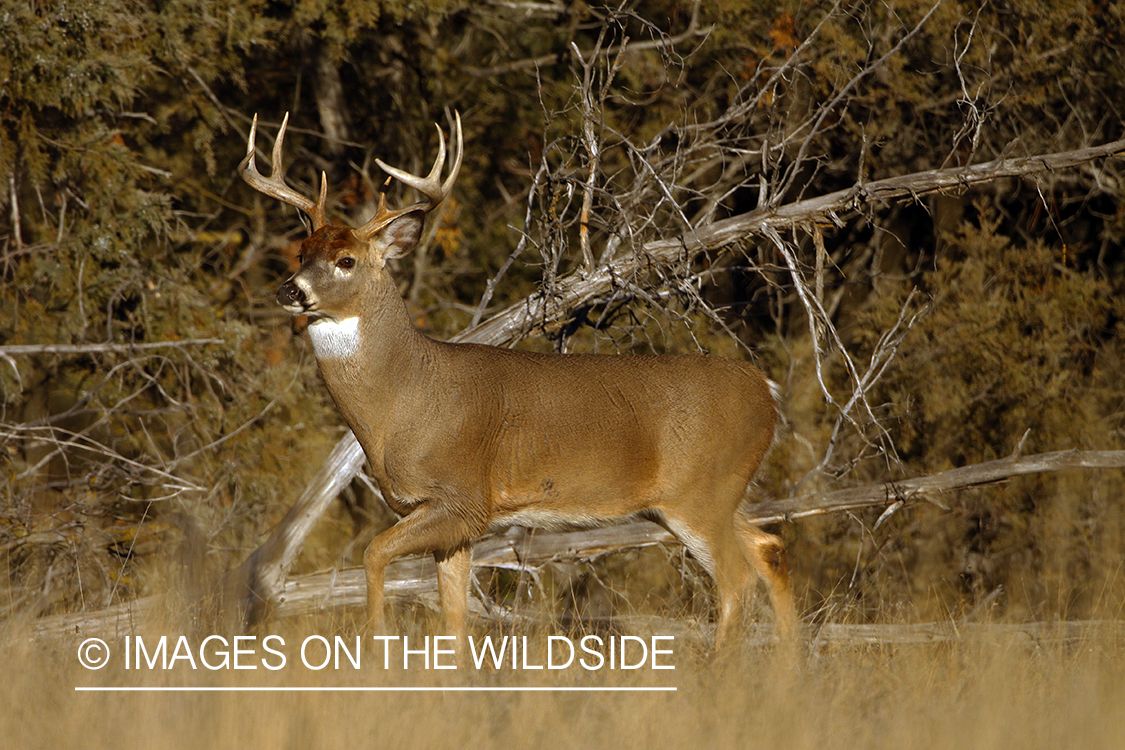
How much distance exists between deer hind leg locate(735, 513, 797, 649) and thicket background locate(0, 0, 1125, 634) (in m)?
1.58

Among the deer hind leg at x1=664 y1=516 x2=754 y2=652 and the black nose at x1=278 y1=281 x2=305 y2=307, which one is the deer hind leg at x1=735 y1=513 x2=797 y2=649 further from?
the black nose at x1=278 y1=281 x2=305 y2=307

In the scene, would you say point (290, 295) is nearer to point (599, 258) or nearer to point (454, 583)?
point (454, 583)

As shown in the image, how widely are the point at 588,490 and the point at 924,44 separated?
5705 millimetres

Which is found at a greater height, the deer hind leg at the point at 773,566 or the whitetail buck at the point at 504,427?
the whitetail buck at the point at 504,427

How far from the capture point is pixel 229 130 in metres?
11.6

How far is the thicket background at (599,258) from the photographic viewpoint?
834cm

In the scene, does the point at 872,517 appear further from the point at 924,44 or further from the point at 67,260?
the point at 67,260

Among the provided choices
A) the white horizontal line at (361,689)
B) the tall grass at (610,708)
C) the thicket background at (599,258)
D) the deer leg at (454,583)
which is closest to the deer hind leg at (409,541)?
the tall grass at (610,708)

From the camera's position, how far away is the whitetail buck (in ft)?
18.8

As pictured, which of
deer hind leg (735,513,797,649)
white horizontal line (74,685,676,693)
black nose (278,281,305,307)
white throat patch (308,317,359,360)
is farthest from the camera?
deer hind leg (735,513,797,649)

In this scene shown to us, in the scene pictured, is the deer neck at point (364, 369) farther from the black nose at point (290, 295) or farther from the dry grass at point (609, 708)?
the dry grass at point (609, 708)

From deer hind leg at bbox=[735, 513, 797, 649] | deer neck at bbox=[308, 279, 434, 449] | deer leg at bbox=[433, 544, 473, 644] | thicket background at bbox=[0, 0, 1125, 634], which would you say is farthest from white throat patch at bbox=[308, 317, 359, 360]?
deer hind leg at bbox=[735, 513, 797, 649]

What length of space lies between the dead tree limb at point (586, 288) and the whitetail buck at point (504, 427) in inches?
35.6

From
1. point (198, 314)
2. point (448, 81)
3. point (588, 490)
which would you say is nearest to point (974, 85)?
point (448, 81)
